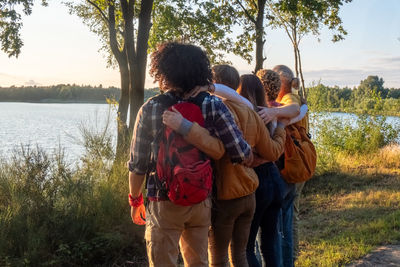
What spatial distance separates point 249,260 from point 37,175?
3.36 meters

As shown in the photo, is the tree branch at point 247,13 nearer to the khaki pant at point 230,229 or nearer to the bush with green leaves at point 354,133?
the bush with green leaves at point 354,133

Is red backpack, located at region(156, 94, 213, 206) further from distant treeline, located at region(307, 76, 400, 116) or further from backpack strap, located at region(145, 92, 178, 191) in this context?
distant treeline, located at region(307, 76, 400, 116)

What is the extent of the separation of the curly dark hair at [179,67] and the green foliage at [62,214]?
3292 mm

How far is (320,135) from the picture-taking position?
12.7m

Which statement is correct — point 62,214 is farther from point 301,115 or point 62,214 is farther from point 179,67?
point 179,67

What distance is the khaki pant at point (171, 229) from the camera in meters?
2.12

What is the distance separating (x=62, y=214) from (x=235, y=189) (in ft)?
11.0

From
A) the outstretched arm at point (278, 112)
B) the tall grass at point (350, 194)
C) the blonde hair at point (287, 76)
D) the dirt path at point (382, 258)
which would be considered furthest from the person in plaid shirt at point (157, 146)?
the dirt path at point (382, 258)

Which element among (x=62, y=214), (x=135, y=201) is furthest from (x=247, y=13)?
(x=135, y=201)

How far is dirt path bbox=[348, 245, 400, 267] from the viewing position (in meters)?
4.23

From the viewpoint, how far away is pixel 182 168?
2.08m

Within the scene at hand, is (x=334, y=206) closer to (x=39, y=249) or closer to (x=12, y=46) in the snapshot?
(x=39, y=249)

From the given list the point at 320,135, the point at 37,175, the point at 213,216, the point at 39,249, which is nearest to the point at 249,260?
the point at 213,216

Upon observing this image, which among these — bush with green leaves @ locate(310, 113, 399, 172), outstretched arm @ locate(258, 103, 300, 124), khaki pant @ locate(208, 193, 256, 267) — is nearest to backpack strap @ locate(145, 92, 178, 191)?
khaki pant @ locate(208, 193, 256, 267)
